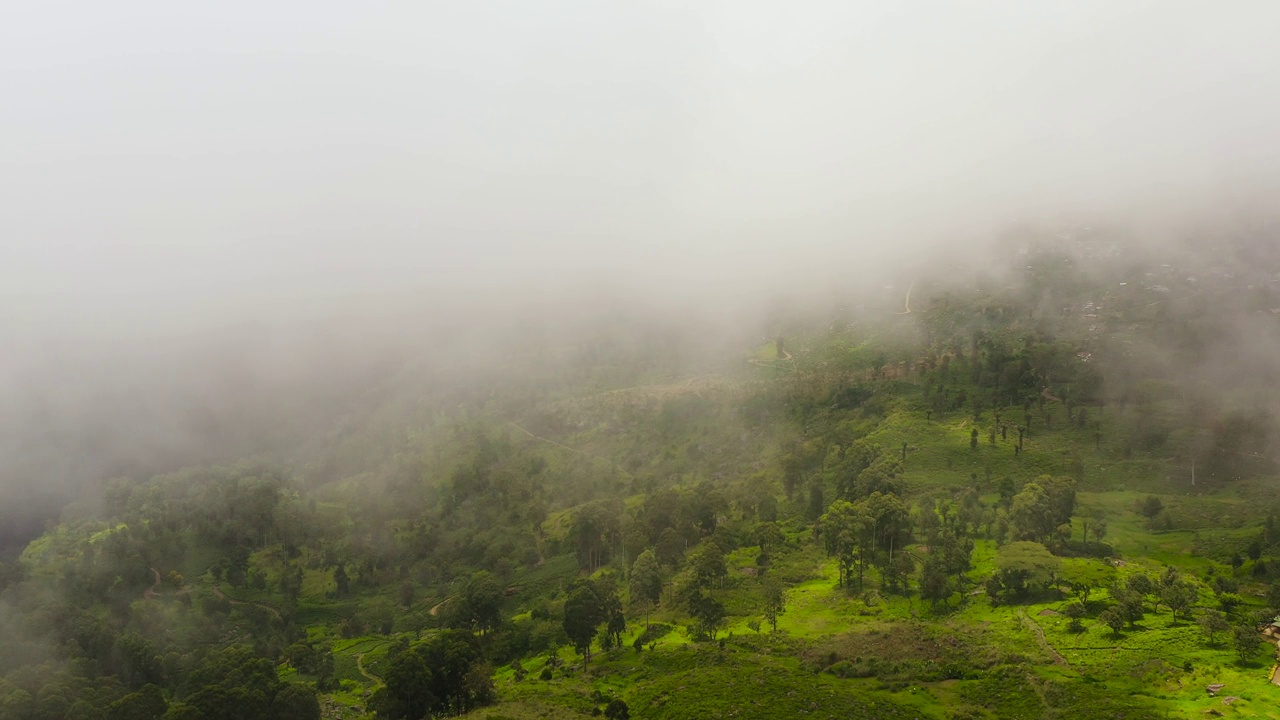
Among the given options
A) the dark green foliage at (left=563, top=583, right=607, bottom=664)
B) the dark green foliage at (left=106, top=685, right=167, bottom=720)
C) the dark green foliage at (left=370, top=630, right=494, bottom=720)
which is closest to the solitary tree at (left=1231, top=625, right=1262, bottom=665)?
the dark green foliage at (left=563, top=583, right=607, bottom=664)

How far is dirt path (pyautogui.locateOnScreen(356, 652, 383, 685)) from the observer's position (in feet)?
389

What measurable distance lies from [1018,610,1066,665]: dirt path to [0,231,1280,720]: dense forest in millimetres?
596

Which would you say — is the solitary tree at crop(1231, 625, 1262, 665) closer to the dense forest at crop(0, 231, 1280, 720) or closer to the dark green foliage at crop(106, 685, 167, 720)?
the dense forest at crop(0, 231, 1280, 720)

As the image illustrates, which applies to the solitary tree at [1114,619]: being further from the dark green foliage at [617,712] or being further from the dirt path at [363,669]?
the dirt path at [363,669]

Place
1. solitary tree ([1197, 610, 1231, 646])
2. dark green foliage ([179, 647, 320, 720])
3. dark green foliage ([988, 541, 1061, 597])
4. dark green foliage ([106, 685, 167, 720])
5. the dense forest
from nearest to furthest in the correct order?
solitary tree ([1197, 610, 1231, 646]) < the dense forest < dark green foliage ([179, 647, 320, 720]) < dark green foliage ([106, 685, 167, 720]) < dark green foliage ([988, 541, 1061, 597])

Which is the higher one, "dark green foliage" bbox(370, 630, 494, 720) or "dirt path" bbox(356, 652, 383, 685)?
"dark green foliage" bbox(370, 630, 494, 720)

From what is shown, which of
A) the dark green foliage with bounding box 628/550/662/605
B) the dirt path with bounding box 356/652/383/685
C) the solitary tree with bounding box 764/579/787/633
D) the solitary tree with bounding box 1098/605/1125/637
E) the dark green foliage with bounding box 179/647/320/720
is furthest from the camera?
the dirt path with bounding box 356/652/383/685

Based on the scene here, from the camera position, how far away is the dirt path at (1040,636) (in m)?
74.4

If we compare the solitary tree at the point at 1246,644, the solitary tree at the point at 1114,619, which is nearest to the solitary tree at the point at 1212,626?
the solitary tree at the point at 1246,644

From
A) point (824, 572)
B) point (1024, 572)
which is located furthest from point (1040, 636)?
point (824, 572)

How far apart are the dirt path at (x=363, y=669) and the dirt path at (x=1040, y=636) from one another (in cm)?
9834

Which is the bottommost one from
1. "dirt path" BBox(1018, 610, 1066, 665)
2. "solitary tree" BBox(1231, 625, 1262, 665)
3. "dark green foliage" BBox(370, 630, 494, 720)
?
"dark green foliage" BBox(370, 630, 494, 720)

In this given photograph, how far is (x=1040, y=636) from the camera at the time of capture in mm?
79562

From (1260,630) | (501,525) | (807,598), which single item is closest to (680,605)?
(807,598)
